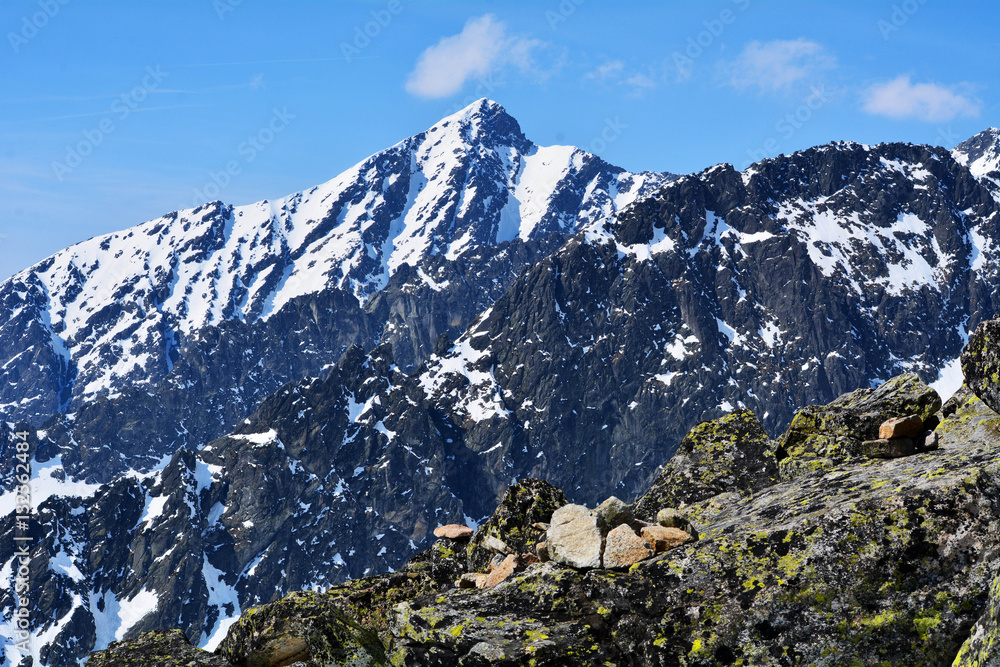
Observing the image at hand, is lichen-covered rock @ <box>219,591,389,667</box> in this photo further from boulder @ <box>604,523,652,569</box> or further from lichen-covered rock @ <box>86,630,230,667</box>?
boulder @ <box>604,523,652,569</box>

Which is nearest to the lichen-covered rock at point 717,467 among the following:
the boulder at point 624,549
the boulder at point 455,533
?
the boulder at point 455,533

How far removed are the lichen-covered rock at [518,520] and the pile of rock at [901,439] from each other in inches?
272

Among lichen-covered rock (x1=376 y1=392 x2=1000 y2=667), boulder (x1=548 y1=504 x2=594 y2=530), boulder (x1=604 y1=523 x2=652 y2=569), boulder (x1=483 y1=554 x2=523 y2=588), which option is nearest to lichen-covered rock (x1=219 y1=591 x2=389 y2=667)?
lichen-covered rock (x1=376 y1=392 x2=1000 y2=667)

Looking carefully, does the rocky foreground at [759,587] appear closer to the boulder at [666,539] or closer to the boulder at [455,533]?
the boulder at [666,539]

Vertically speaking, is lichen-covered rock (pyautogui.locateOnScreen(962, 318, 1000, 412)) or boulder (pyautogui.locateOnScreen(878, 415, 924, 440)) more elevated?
lichen-covered rock (pyautogui.locateOnScreen(962, 318, 1000, 412))

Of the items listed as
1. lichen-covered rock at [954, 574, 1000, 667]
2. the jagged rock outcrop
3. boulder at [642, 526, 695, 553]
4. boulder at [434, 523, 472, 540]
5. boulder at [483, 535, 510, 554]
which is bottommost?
lichen-covered rock at [954, 574, 1000, 667]

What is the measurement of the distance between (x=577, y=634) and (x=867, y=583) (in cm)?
403

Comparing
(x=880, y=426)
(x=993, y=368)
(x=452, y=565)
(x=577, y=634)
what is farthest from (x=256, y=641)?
(x=993, y=368)

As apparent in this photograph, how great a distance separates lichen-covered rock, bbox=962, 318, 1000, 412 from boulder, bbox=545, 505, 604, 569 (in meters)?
7.99

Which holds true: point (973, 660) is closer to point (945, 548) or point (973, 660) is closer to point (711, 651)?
point (945, 548)

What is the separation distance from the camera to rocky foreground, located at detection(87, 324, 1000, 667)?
32.0 feet

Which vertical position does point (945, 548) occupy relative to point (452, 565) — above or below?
below

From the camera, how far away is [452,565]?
16188 millimetres

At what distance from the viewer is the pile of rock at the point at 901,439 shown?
14.3 meters
